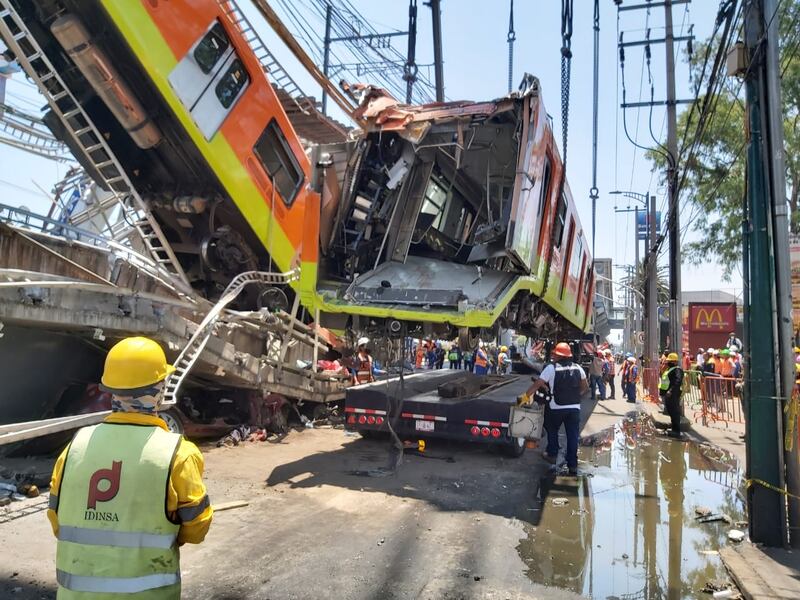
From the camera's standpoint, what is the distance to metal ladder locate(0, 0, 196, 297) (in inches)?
261

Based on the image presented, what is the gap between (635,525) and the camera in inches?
199

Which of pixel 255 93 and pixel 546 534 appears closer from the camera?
pixel 546 534

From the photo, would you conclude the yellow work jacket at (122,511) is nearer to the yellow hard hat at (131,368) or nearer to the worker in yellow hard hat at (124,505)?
the worker in yellow hard hat at (124,505)

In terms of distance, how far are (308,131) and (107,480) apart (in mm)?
12019

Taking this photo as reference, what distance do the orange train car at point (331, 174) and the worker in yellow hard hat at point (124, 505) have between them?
14.0 ft

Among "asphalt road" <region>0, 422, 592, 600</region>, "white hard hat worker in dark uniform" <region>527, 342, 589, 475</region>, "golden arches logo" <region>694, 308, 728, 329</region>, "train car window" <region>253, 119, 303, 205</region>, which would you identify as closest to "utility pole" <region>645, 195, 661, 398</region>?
"golden arches logo" <region>694, 308, 728, 329</region>

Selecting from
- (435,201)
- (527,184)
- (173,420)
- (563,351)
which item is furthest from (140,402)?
(435,201)

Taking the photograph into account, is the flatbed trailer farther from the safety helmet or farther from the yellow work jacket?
the yellow work jacket

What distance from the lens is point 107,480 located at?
70.9 inches

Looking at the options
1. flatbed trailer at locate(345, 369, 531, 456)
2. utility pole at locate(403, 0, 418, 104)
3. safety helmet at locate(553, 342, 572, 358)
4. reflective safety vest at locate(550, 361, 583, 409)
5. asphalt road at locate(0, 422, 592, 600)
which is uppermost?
utility pole at locate(403, 0, 418, 104)

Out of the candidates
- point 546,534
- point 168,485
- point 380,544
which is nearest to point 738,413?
point 546,534

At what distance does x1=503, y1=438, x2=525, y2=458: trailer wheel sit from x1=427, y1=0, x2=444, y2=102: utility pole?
8.61m

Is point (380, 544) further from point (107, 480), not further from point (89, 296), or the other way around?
point (89, 296)

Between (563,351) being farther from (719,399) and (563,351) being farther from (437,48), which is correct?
(437,48)
